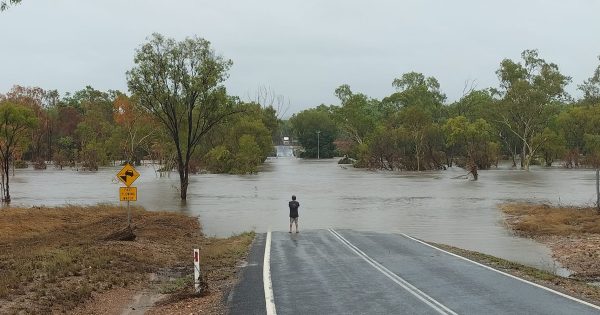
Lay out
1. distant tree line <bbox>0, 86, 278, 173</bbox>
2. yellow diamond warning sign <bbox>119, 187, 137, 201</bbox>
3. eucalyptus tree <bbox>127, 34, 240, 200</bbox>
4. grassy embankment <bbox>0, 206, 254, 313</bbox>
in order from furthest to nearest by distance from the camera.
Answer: distant tree line <bbox>0, 86, 278, 173</bbox> → eucalyptus tree <bbox>127, 34, 240, 200</bbox> → yellow diamond warning sign <bbox>119, 187, 137, 201</bbox> → grassy embankment <bbox>0, 206, 254, 313</bbox>

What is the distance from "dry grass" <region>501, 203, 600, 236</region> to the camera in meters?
24.8

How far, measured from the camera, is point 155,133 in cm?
10262

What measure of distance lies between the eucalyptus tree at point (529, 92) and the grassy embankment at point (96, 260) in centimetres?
8562

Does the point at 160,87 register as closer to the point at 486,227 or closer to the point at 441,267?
the point at 486,227

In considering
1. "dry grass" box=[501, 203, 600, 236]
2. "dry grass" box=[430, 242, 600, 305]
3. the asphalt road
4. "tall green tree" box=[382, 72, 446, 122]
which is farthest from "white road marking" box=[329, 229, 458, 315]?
"tall green tree" box=[382, 72, 446, 122]

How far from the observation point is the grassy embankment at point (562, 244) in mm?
13688

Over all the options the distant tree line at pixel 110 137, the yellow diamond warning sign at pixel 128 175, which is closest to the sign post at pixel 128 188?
the yellow diamond warning sign at pixel 128 175

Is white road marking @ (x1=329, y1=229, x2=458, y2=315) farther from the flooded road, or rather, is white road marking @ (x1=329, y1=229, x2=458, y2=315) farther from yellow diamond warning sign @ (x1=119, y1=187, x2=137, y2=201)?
yellow diamond warning sign @ (x1=119, y1=187, x2=137, y2=201)

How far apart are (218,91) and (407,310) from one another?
32073 mm

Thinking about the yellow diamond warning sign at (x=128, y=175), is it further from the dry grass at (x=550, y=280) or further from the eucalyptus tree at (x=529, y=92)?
the eucalyptus tree at (x=529, y=92)

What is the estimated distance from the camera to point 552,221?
27.3 meters

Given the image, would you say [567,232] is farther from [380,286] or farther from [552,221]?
[380,286]

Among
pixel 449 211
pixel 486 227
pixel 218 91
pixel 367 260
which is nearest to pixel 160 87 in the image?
pixel 218 91

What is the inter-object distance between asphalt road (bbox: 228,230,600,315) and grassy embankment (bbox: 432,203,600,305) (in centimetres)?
84
